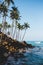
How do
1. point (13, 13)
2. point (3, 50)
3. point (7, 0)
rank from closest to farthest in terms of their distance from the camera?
1. point (3, 50)
2. point (7, 0)
3. point (13, 13)

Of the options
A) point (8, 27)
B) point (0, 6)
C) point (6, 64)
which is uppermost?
point (0, 6)

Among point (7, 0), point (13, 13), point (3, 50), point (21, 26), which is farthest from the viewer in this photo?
point (21, 26)

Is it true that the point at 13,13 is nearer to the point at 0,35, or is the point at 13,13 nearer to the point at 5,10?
the point at 5,10

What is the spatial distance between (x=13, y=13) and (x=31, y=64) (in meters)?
59.3

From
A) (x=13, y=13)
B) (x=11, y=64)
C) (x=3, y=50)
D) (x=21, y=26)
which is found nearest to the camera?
(x=11, y=64)

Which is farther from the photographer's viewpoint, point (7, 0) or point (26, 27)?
point (26, 27)

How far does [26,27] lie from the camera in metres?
122

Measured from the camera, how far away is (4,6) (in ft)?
265

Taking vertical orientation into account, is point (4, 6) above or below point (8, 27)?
above

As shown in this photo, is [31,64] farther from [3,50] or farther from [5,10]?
[5,10]

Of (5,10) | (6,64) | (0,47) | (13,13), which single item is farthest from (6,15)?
(6,64)

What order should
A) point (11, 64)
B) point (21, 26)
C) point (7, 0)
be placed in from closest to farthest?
point (11, 64) → point (7, 0) → point (21, 26)

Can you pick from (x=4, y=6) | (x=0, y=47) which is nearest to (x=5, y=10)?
(x=4, y=6)

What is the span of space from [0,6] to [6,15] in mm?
7824
